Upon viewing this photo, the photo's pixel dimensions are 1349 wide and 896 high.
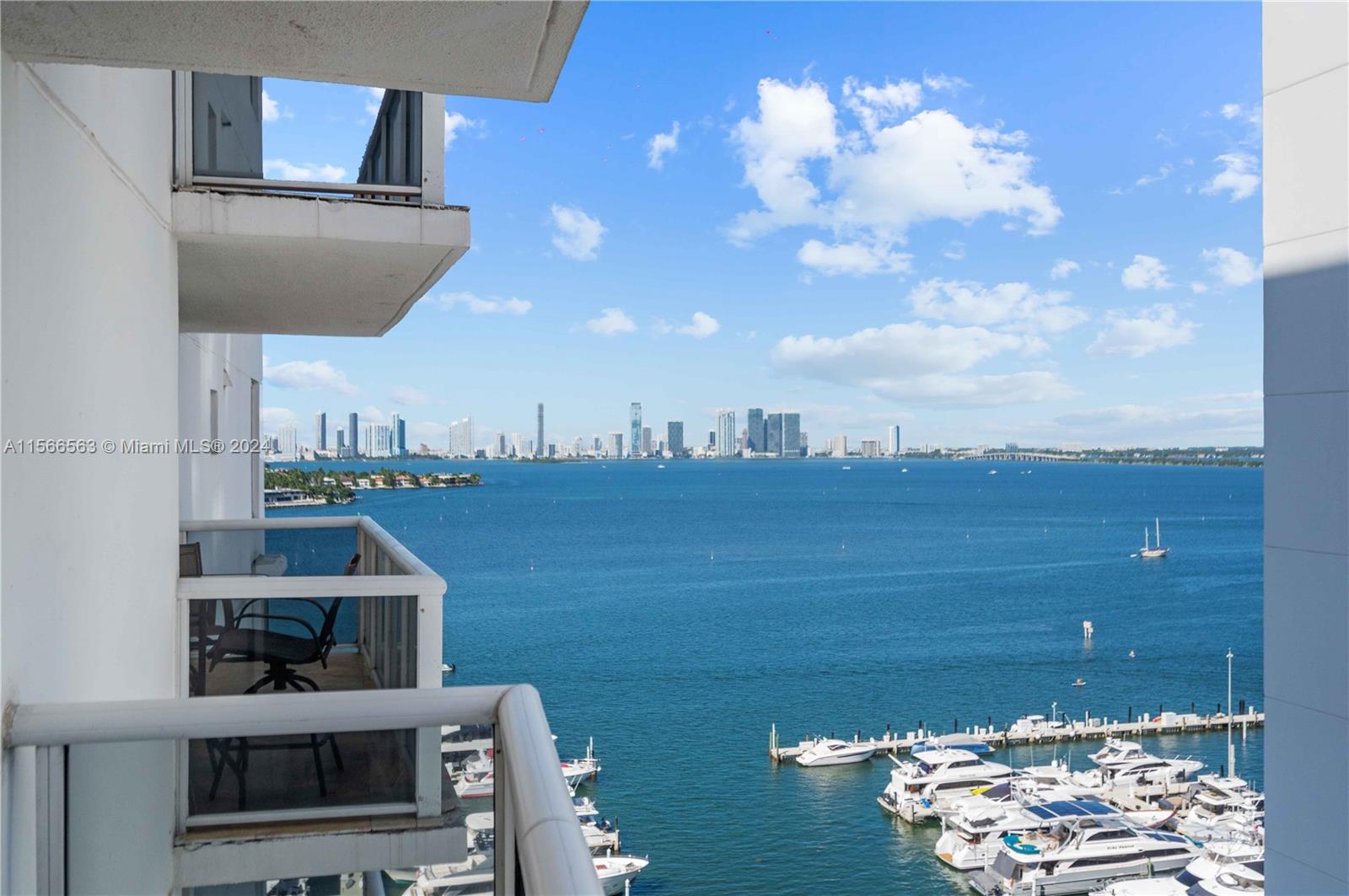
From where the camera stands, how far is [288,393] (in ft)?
295

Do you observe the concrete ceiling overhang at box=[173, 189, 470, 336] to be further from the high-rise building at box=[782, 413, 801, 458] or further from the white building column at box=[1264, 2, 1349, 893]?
the high-rise building at box=[782, 413, 801, 458]

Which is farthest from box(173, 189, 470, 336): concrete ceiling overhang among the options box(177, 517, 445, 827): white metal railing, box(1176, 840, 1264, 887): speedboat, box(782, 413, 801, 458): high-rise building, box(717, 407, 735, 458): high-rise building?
box(782, 413, 801, 458): high-rise building

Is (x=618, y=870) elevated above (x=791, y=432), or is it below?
below

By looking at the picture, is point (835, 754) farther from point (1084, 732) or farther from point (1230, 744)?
point (1230, 744)

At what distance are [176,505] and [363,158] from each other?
1.84m

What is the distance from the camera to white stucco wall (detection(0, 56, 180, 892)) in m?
1.79

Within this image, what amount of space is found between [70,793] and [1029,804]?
34.7 m

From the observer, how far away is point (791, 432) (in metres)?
160

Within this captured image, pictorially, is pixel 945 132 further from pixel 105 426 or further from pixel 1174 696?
pixel 105 426

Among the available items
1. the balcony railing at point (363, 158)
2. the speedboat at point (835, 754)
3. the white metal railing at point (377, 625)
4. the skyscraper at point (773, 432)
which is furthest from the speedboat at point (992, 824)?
the skyscraper at point (773, 432)

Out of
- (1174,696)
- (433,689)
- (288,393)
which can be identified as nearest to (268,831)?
(433,689)

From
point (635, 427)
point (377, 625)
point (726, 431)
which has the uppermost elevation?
point (635, 427)

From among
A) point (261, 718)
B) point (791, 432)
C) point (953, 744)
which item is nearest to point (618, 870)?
point (953, 744)

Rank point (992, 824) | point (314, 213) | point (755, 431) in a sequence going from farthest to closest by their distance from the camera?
point (755, 431) < point (992, 824) < point (314, 213)
